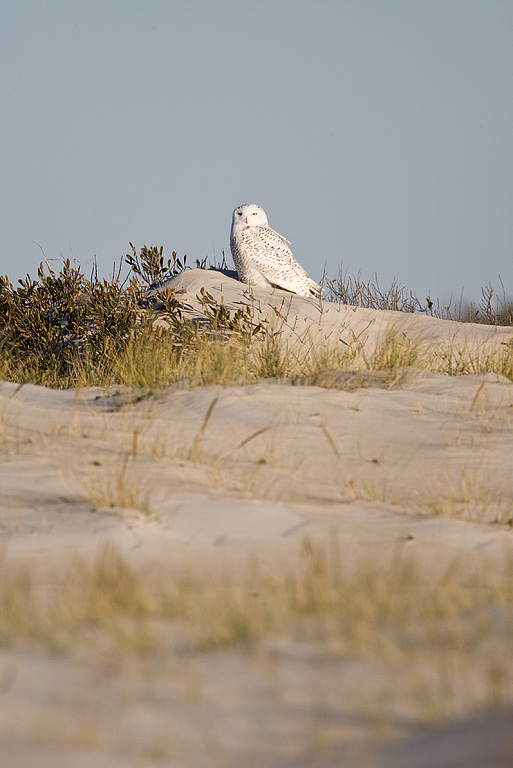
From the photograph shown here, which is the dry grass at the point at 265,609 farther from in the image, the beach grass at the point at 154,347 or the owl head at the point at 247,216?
the owl head at the point at 247,216

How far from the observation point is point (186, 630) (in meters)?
1.63

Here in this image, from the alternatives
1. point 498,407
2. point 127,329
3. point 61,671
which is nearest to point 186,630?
point 61,671

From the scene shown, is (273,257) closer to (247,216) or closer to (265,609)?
(247,216)

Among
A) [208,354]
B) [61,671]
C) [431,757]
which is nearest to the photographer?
[431,757]

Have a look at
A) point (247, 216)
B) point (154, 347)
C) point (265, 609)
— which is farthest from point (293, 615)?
point (247, 216)

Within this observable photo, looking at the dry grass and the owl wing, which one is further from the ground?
the owl wing

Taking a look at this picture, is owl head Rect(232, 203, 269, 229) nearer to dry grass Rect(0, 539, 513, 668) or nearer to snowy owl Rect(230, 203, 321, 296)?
snowy owl Rect(230, 203, 321, 296)

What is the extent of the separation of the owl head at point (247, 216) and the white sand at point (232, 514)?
4183 mm

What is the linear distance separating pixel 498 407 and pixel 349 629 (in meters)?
3.35

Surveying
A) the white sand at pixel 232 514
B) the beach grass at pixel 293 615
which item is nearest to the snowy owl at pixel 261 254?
the white sand at pixel 232 514

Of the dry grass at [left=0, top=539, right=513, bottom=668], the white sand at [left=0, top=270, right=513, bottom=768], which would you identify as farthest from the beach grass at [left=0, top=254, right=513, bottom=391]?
the dry grass at [left=0, top=539, right=513, bottom=668]

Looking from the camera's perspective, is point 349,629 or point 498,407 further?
point 498,407

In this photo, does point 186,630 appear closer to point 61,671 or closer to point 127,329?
point 61,671

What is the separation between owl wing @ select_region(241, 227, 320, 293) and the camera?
8.43m
